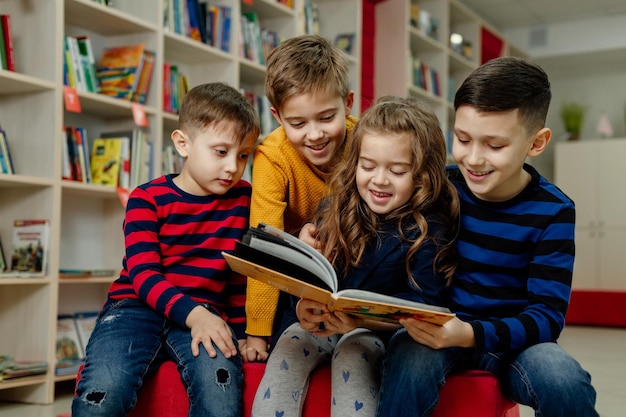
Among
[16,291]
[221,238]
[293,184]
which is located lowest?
[16,291]

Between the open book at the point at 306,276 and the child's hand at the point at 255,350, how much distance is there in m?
0.37

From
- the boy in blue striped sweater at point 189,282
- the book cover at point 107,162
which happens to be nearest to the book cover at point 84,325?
the book cover at point 107,162

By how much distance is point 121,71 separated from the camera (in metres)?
3.38

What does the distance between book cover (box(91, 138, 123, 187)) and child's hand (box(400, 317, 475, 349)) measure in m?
2.15

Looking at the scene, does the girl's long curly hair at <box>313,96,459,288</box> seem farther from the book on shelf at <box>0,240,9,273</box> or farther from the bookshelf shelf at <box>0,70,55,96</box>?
the book on shelf at <box>0,240,9,273</box>

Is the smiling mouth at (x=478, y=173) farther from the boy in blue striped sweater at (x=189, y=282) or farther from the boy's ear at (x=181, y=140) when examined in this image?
the boy's ear at (x=181, y=140)

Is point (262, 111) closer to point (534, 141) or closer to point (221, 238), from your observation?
point (221, 238)

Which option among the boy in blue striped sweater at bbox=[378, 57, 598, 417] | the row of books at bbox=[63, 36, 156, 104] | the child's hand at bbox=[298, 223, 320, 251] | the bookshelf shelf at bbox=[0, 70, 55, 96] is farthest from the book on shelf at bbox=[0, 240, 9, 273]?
the boy in blue striped sweater at bbox=[378, 57, 598, 417]

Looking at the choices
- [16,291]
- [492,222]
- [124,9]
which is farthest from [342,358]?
[124,9]

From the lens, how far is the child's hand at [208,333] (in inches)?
63.0

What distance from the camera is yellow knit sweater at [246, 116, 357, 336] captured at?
1.76 meters

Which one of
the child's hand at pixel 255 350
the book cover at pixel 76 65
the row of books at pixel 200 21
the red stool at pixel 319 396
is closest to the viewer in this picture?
the red stool at pixel 319 396

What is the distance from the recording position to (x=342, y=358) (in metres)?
1.53

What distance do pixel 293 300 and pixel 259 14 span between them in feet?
9.62
